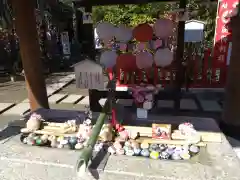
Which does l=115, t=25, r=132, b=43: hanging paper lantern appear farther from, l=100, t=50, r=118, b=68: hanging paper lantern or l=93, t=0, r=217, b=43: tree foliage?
l=93, t=0, r=217, b=43: tree foliage

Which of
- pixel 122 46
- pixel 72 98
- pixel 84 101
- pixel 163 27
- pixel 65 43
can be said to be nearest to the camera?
pixel 163 27

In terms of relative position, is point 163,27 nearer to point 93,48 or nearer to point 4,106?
point 93,48

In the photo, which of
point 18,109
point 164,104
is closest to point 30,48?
point 18,109

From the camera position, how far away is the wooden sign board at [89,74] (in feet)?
7.68

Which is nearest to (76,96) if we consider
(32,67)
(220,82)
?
(32,67)

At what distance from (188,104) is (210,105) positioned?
1.66 feet

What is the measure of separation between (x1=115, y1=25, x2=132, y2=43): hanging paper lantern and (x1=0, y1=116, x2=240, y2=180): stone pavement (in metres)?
1.88

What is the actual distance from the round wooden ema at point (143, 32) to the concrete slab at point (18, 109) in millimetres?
3505

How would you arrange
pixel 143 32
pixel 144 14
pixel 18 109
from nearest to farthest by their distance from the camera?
1. pixel 143 32
2. pixel 18 109
3. pixel 144 14

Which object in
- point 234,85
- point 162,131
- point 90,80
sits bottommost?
point 162,131

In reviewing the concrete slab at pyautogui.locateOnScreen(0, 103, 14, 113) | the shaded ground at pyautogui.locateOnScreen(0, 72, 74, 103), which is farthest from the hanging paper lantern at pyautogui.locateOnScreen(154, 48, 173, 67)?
the shaded ground at pyautogui.locateOnScreen(0, 72, 74, 103)

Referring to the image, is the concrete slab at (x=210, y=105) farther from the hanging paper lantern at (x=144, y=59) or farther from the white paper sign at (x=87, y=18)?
the white paper sign at (x=87, y=18)

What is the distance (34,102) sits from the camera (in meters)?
3.76

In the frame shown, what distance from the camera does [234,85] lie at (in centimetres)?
336
